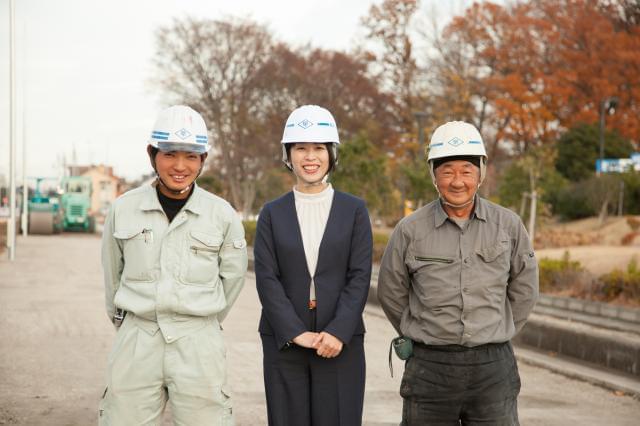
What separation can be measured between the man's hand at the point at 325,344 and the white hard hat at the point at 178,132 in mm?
1064

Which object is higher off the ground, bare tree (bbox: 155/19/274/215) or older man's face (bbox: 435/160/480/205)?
bare tree (bbox: 155/19/274/215)

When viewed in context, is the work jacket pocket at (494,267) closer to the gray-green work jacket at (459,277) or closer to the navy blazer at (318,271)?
the gray-green work jacket at (459,277)

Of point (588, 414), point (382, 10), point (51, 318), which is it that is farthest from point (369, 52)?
point (588, 414)

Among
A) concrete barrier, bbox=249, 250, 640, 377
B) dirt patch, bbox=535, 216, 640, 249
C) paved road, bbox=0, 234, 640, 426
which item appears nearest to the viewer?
paved road, bbox=0, 234, 640, 426

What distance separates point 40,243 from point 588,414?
26.1m

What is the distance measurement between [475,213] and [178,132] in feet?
4.87

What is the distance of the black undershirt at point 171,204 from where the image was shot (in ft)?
14.4

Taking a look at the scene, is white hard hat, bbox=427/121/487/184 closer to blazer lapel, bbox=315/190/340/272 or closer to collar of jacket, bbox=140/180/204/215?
blazer lapel, bbox=315/190/340/272

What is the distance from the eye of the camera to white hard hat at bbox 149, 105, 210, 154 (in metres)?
4.32

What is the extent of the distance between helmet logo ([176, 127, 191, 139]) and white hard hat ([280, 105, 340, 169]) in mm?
486

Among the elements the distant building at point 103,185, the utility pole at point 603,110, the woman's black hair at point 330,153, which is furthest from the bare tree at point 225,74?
the distant building at point 103,185

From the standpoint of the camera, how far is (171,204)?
440 cm

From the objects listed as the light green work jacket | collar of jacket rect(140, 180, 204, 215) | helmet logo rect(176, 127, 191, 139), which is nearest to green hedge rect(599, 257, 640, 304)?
the light green work jacket

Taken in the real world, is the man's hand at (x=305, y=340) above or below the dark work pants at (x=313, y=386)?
above
